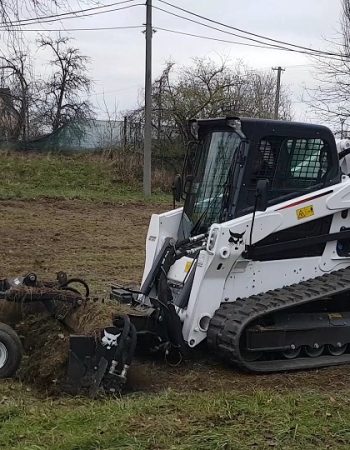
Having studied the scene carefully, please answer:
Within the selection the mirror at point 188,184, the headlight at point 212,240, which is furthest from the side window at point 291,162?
the mirror at point 188,184

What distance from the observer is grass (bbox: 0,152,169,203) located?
67.8 feet

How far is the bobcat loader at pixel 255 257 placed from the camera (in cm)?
606

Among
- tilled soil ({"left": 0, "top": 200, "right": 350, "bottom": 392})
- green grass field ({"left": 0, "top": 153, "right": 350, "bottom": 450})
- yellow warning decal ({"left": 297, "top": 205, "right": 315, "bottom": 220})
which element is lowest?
tilled soil ({"left": 0, "top": 200, "right": 350, "bottom": 392})

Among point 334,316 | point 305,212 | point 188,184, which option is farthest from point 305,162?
point 334,316

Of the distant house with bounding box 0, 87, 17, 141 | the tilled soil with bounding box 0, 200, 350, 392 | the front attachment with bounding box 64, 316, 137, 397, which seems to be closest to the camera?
the front attachment with bounding box 64, 316, 137, 397

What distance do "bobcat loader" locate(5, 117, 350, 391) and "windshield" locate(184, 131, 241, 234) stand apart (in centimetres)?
1

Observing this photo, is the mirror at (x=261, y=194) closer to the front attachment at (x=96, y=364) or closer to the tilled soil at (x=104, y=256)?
the tilled soil at (x=104, y=256)

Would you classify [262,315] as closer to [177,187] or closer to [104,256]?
[177,187]

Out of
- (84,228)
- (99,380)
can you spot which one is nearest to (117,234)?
(84,228)

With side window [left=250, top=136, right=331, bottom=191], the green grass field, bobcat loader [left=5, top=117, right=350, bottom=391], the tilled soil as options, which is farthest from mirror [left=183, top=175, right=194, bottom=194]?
the green grass field

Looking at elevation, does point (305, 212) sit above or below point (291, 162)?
below

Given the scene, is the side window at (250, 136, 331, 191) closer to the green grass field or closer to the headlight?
the headlight

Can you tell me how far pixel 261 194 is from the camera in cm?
610

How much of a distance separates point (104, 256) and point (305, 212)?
5994 mm
